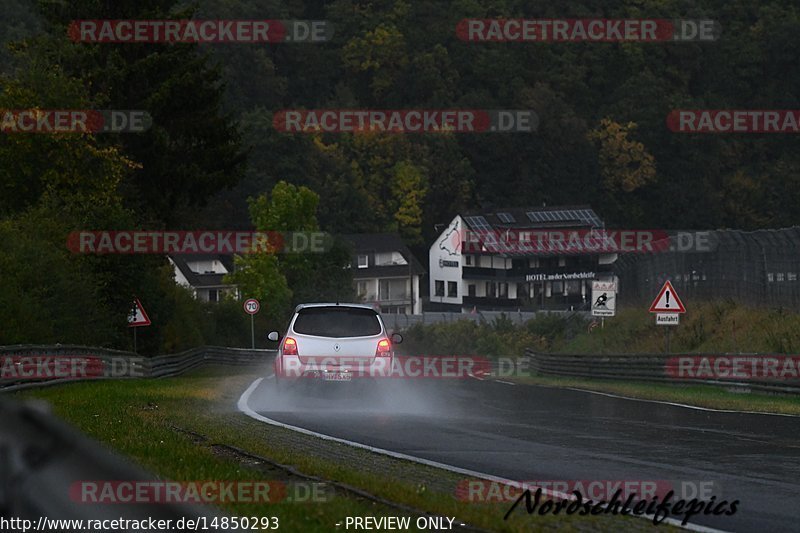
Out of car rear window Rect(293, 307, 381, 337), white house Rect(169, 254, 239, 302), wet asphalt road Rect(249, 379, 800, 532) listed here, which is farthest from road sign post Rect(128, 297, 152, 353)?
white house Rect(169, 254, 239, 302)

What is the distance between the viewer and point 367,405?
20453 mm

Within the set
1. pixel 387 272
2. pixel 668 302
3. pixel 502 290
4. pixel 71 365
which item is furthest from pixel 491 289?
pixel 71 365

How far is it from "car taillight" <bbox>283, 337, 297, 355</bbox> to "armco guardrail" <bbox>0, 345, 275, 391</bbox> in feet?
19.3

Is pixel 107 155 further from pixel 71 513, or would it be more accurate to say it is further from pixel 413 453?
pixel 71 513

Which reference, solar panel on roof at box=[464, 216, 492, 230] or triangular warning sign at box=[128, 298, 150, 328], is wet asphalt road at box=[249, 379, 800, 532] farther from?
solar panel on roof at box=[464, 216, 492, 230]

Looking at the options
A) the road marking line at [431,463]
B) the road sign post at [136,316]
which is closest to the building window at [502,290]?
the road sign post at [136,316]

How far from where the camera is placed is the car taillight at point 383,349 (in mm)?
20578

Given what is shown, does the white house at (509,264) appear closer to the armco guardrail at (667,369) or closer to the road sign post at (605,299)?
the road sign post at (605,299)

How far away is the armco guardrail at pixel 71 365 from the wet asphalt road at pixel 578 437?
15.2ft

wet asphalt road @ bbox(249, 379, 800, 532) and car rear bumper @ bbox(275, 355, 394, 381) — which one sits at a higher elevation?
car rear bumper @ bbox(275, 355, 394, 381)

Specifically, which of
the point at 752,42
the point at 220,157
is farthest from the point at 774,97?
the point at 220,157

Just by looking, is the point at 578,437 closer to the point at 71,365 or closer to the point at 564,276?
the point at 71,365

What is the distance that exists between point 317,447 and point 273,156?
401 feet

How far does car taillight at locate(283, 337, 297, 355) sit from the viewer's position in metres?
20.4
